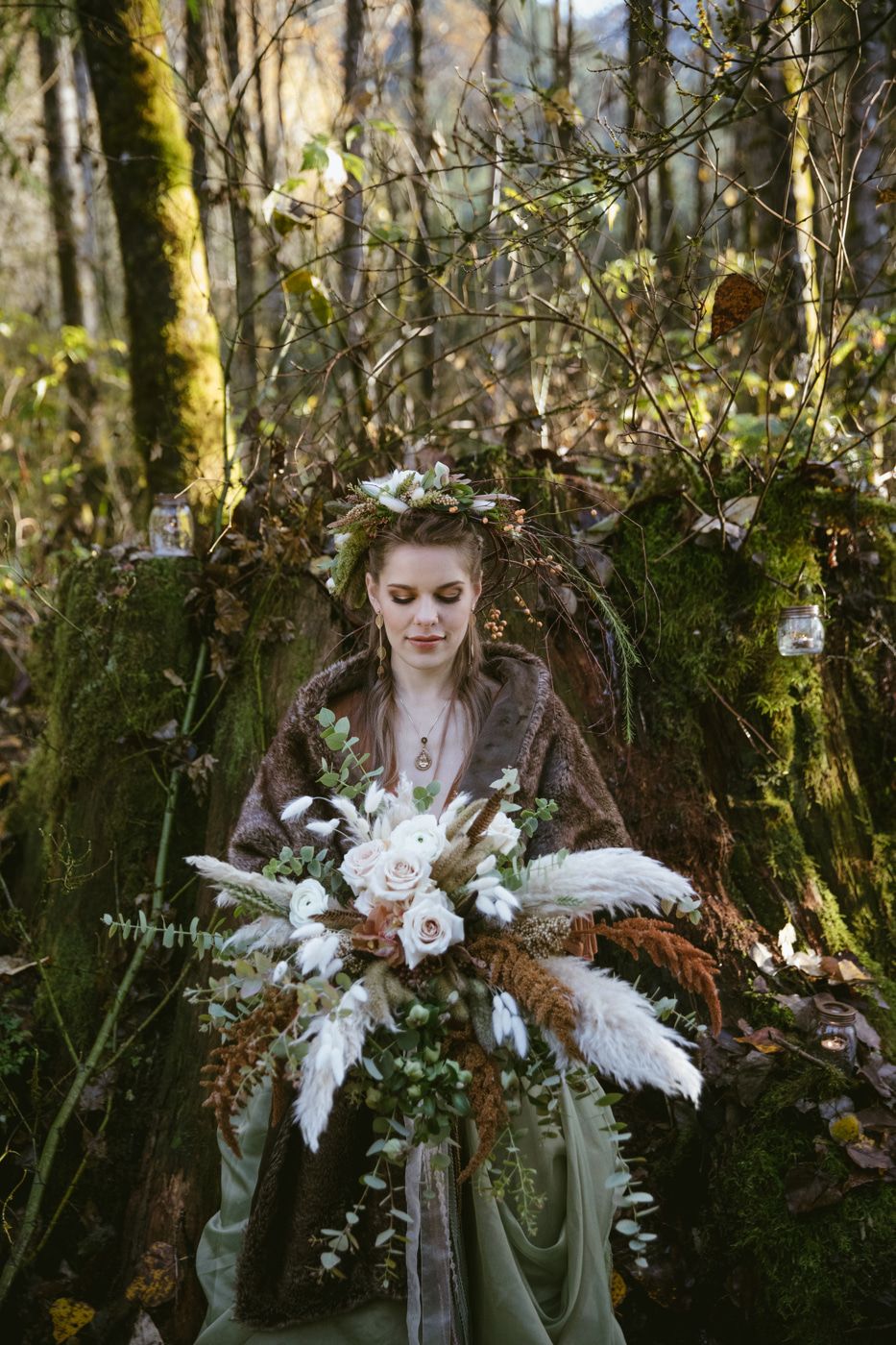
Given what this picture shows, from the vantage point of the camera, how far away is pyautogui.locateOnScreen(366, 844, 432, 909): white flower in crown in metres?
2.05

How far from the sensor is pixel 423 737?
2.76 m

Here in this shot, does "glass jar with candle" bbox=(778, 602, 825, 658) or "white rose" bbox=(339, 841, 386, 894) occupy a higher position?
"glass jar with candle" bbox=(778, 602, 825, 658)

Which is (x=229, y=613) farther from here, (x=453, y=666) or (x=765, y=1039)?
(x=765, y=1039)

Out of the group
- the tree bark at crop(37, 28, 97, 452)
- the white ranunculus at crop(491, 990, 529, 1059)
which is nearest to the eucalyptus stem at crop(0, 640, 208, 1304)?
the white ranunculus at crop(491, 990, 529, 1059)

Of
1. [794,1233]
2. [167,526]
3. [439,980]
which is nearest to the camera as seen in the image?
[439,980]

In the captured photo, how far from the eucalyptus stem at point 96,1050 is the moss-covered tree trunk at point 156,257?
4.14ft

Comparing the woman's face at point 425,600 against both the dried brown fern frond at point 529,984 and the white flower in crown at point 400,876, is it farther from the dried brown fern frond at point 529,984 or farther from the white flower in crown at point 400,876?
the dried brown fern frond at point 529,984

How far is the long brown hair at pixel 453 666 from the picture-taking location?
262 cm

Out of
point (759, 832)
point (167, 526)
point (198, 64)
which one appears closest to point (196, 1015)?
point (167, 526)

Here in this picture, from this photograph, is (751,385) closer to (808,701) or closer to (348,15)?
(808,701)

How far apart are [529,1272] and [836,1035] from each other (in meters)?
1.20

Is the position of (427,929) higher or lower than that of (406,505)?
lower

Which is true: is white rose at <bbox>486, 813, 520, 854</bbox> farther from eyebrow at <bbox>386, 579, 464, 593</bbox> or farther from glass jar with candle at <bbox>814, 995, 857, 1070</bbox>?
glass jar with candle at <bbox>814, 995, 857, 1070</bbox>

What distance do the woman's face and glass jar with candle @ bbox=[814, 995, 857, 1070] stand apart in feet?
5.48
